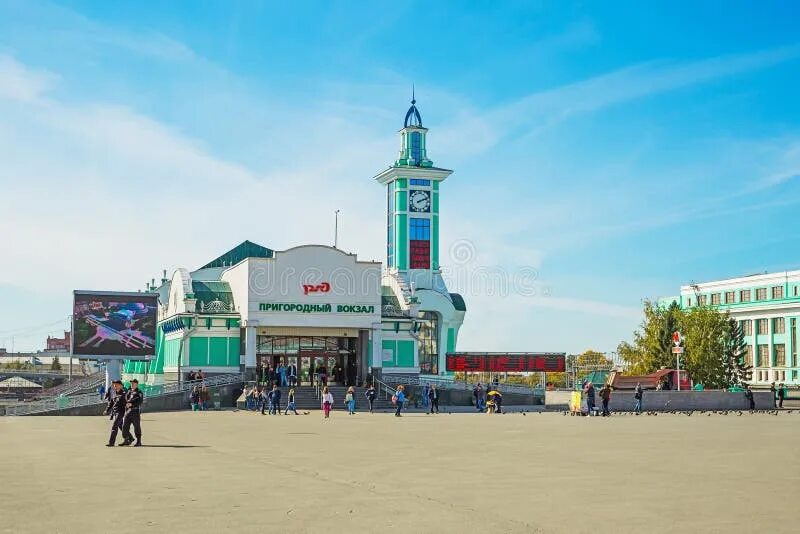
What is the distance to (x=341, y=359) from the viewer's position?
61.3 metres

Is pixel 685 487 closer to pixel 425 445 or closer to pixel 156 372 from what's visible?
pixel 425 445

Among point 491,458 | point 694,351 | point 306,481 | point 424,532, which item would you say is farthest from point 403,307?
point 424,532

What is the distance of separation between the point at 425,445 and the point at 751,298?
85066mm

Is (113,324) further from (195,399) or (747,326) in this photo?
(747,326)

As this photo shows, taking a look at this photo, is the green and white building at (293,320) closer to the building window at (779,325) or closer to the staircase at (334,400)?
the staircase at (334,400)

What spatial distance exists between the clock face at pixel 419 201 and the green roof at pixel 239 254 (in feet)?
50.6

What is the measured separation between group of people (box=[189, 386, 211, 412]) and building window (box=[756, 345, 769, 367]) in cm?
6556

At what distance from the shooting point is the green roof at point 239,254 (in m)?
86.8

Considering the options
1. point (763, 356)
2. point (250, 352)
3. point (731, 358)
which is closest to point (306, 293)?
point (250, 352)

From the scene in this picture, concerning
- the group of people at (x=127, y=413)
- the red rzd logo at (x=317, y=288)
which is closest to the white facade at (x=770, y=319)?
the red rzd logo at (x=317, y=288)

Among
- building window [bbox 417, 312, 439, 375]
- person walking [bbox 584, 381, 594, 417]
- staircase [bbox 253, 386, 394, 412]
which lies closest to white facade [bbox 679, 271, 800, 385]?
building window [bbox 417, 312, 439, 375]

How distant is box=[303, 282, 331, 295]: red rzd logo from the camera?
58128 mm

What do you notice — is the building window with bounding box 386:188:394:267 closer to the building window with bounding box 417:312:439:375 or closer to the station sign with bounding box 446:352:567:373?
the building window with bounding box 417:312:439:375

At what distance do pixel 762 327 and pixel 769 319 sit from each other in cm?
184
